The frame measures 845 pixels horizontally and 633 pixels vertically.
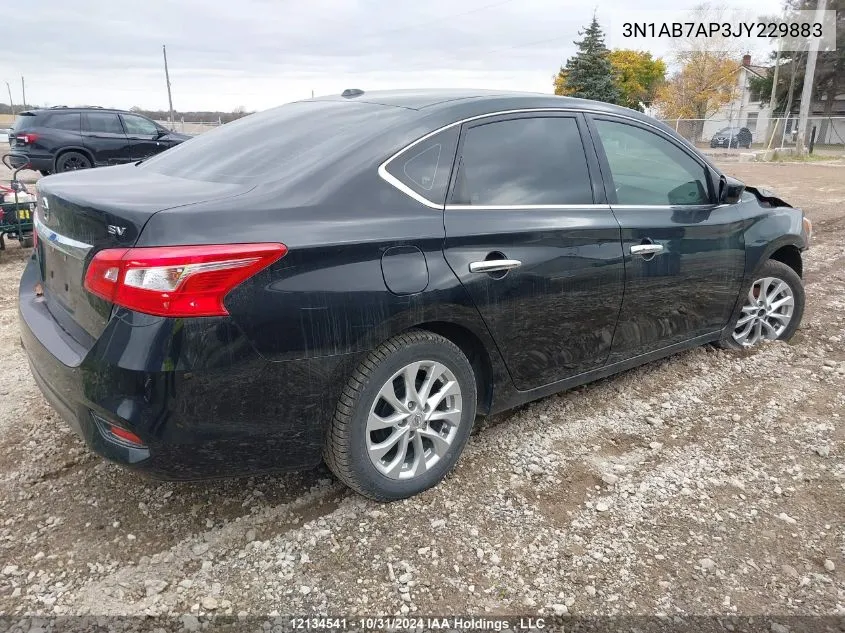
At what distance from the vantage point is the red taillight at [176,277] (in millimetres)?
2072

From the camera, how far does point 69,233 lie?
2412 millimetres

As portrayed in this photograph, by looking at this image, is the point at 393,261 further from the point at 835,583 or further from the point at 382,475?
the point at 835,583

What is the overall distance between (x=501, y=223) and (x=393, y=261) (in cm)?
59

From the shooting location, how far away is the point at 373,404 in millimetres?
2527

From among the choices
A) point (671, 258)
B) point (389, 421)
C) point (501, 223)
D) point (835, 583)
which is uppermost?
point (501, 223)

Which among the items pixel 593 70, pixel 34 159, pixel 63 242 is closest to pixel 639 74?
pixel 593 70

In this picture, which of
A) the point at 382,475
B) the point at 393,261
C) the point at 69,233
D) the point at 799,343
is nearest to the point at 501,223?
the point at 393,261

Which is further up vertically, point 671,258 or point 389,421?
point 671,258

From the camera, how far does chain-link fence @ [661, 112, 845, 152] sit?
3250 centimetres

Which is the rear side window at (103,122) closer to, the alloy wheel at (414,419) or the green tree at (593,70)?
the alloy wheel at (414,419)

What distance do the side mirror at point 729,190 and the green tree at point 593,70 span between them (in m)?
41.2

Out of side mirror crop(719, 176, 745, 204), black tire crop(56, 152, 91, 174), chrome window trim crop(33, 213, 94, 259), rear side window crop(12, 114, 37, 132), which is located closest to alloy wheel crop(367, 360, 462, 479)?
chrome window trim crop(33, 213, 94, 259)

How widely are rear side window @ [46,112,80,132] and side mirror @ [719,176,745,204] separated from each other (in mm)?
14159

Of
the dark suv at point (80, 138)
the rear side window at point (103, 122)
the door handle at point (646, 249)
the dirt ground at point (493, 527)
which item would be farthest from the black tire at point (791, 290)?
the rear side window at point (103, 122)
